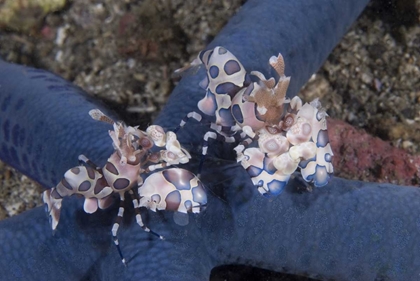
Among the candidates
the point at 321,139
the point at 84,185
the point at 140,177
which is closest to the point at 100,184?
the point at 84,185

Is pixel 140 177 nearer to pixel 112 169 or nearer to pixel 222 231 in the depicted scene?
pixel 112 169

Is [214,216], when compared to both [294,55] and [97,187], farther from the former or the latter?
[294,55]

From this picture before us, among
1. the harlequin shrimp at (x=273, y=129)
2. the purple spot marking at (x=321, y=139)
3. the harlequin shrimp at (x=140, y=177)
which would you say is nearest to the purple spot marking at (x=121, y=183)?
the harlequin shrimp at (x=140, y=177)

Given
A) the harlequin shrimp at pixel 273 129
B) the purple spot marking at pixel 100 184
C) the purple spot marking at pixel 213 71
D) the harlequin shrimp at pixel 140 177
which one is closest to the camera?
the harlequin shrimp at pixel 273 129

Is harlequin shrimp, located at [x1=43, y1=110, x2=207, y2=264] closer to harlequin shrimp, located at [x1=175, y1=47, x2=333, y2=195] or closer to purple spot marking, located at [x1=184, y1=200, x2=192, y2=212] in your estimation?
purple spot marking, located at [x1=184, y1=200, x2=192, y2=212]

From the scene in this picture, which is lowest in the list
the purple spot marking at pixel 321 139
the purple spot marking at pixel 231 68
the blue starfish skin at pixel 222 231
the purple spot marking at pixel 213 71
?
the blue starfish skin at pixel 222 231

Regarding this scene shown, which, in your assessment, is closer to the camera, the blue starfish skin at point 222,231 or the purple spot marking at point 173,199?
the purple spot marking at point 173,199

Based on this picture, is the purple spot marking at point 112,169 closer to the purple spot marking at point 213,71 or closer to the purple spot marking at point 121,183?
the purple spot marking at point 121,183
